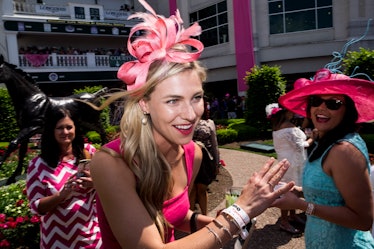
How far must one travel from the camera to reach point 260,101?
13328 millimetres

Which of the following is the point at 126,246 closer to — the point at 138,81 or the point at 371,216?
the point at 138,81

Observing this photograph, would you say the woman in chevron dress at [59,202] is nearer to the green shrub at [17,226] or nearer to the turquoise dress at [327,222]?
the turquoise dress at [327,222]

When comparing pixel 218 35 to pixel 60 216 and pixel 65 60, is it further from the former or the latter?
pixel 60 216

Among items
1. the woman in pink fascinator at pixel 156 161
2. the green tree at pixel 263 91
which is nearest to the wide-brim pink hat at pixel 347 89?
the woman in pink fascinator at pixel 156 161

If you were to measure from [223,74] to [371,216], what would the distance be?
2011 centimetres

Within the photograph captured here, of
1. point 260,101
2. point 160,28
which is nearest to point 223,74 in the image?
point 260,101

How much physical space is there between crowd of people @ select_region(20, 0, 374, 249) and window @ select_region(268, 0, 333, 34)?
18.1 m

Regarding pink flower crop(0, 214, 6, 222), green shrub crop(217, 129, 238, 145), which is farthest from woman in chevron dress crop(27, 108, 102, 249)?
green shrub crop(217, 129, 238, 145)

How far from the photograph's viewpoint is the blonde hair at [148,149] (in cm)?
135

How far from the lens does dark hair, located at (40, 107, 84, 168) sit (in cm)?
233

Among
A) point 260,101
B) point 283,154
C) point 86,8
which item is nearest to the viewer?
point 283,154

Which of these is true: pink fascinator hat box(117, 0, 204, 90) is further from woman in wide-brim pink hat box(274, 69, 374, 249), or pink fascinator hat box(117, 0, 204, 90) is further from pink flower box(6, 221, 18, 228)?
pink flower box(6, 221, 18, 228)

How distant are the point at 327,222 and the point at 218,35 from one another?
2080 centimetres

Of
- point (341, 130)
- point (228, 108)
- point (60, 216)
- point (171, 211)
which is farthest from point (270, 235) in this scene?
point (228, 108)
